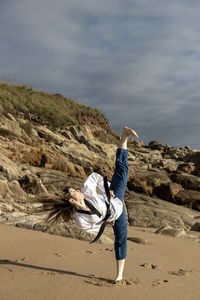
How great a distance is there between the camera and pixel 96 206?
394 cm

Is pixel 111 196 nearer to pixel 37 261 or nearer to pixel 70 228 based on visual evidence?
pixel 37 261

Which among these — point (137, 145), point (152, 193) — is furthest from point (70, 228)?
point (137, 145)

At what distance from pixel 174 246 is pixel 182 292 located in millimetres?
2995

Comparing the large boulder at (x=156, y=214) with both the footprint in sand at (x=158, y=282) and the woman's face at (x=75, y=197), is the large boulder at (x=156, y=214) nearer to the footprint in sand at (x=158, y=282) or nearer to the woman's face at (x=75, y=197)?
the footprint in sand at (x=158, y=282)

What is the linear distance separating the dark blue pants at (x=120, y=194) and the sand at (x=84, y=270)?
398mm

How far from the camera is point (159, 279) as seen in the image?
434 centimetres

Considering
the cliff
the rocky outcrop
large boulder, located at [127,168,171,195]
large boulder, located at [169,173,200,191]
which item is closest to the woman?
the cliff

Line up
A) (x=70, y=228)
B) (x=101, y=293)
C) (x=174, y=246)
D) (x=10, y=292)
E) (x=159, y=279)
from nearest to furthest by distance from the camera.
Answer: (x=10, y=292)
(x=101, y=293)
(x=159, y=279)
(x=70, y=228)
(x=174, y=246)

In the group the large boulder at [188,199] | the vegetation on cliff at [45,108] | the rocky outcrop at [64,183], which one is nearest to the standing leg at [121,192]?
the rocky outcrop at [64,183]

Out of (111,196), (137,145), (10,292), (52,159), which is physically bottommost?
(10,292)

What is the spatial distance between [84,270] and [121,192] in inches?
45.6

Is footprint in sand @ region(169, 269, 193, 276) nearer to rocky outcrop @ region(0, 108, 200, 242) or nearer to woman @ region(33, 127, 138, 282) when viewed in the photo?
woman @ region(33, 127, 138, 282)

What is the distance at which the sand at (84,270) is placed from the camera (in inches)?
143

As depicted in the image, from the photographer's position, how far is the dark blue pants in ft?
13.6
